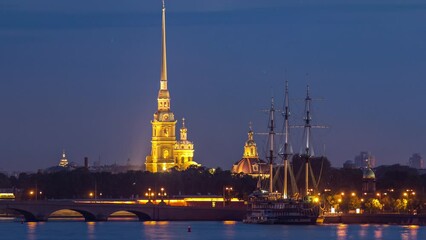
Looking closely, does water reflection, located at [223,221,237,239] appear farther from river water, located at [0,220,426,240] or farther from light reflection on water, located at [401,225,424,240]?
light reflection on water, located at [401,225,424,240]

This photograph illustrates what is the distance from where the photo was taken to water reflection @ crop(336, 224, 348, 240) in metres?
157

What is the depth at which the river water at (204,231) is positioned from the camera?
6250 inches

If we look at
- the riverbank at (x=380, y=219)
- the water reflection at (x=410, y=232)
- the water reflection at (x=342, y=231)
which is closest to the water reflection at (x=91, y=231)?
the water reflection at (x=342, y=231)

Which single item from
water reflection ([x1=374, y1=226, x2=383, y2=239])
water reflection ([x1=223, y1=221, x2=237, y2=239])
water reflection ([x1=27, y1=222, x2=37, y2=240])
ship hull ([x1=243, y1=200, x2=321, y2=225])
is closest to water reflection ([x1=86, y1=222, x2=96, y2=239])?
water reflection ([x1=27, y1=222, x2=37, y2=240])

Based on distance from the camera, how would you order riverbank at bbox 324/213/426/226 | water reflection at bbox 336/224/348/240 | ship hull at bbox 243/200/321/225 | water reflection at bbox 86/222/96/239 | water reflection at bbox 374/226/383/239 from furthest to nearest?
riverbank at bbox 324/213/426/226
ship hull at bbox 243/200/321/225
water reflection at bbox 86/222/96/239
water reflection at bbox 374/226/383/239
water reflection at bbox 336/224/348/240

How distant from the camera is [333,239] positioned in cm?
15438

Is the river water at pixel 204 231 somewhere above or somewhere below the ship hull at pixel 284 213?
below

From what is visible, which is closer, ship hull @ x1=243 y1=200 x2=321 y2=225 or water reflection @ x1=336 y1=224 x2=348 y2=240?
water reflection @ x1=336 y1=224 x2=348 y2=240

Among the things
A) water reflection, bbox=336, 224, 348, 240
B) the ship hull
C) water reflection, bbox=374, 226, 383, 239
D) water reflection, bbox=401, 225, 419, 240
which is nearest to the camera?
water reflection, bbox=401, 225, 419, 240

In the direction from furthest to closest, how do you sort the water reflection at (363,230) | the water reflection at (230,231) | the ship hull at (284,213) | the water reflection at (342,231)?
the ship hull at (284,213) → the water reflection at (363,230) → the water reflection at (230,231) → the water reflection at (342,231)

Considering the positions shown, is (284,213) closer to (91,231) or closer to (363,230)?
(363,230)

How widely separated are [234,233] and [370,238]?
15.4m

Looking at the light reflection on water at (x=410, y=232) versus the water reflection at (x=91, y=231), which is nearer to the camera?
the light reflection on water at (x=410, y=232)

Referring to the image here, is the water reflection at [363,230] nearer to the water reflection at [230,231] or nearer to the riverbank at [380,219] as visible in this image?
the riverbank at [380,219]
